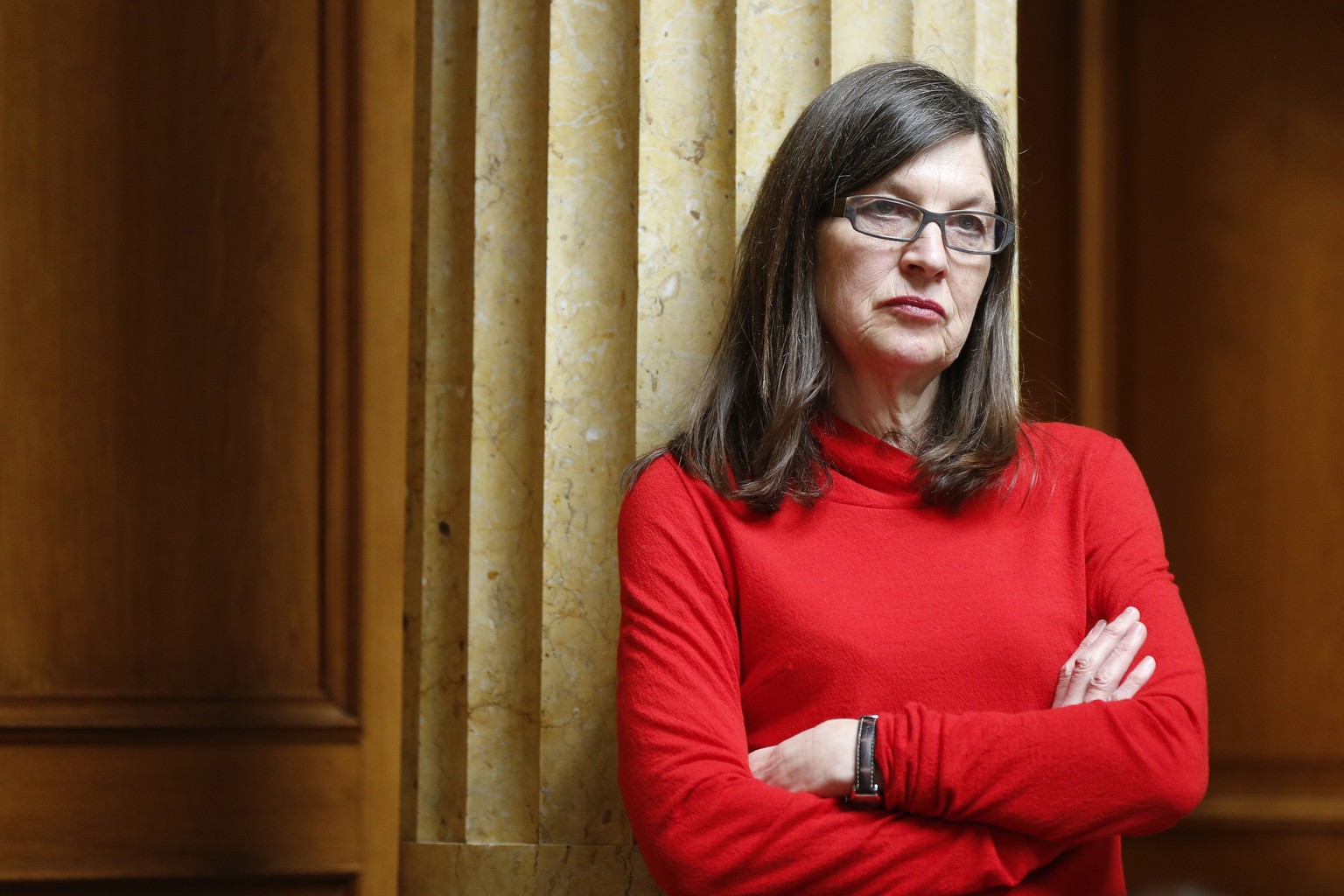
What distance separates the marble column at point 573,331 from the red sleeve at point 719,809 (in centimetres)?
39

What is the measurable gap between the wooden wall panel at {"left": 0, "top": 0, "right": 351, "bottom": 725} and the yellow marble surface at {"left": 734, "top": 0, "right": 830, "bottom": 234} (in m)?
0.69

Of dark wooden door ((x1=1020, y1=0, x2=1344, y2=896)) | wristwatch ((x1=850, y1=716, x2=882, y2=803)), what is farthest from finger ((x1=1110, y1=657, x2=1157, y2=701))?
dark wooden door ((x1=1020, y1=0, x2=1344, y2=896))

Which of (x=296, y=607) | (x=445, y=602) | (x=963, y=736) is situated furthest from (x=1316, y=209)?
(x=296, y=607)

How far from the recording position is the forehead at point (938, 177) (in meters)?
1.60

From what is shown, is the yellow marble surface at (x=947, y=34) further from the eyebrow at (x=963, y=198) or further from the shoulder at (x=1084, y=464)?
the shoulder at (x=1084, y=464)

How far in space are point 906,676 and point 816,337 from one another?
0.46 meters

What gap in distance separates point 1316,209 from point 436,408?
173cm

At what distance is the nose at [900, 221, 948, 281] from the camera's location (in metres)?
1.58

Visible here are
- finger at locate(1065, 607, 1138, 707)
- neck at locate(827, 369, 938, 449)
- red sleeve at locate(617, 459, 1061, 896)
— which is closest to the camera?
red sleeve at locate(617, 459, 1061, 896)

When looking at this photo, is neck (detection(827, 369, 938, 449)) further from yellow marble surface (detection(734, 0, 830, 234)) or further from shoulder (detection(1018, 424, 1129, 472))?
yellow marble surface (detection(734, 0, 830, 234))

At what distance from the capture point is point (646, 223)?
6.15ft

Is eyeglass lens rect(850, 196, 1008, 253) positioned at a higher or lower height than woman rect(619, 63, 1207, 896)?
higher

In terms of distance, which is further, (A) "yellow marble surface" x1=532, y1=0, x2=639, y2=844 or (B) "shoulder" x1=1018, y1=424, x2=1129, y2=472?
(A) "yellow marble surface" x1=532, y1=0, x2=639, y2=844

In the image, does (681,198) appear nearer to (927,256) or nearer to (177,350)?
(927,256)
